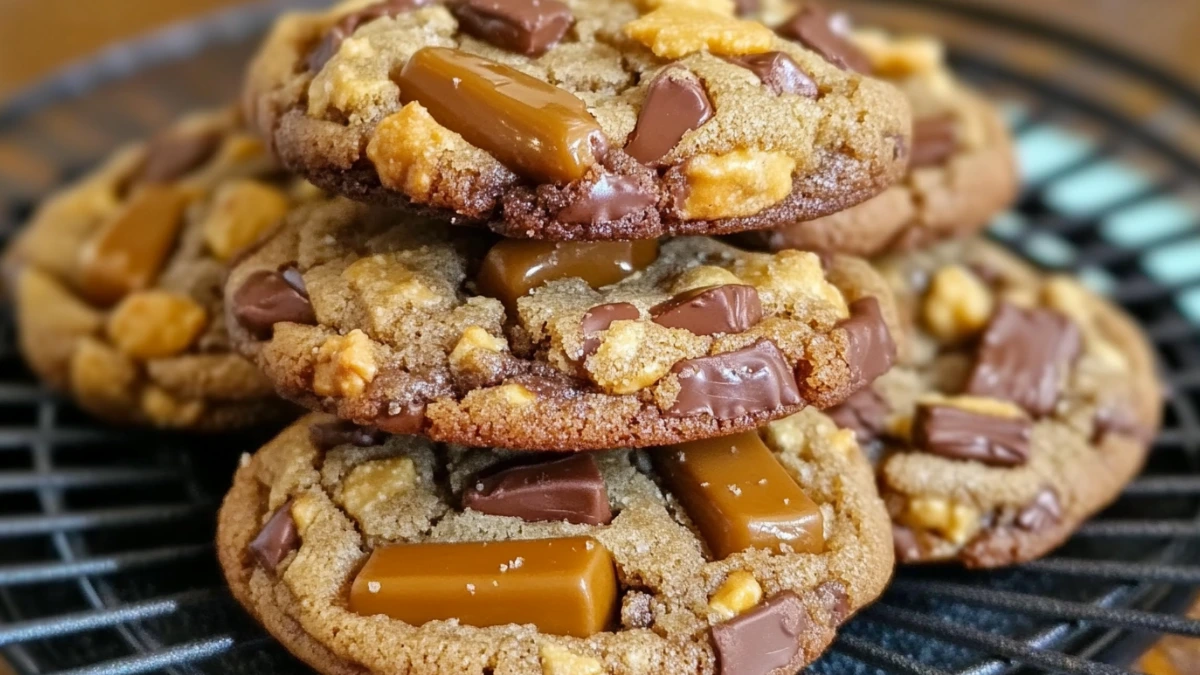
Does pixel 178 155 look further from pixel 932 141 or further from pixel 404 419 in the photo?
pixel 932 141

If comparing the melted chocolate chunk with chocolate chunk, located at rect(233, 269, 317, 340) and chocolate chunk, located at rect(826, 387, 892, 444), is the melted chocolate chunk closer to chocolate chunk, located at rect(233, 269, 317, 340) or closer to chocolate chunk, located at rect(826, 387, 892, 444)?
chocolate chunk, located at rect(233, 269, 317, 340)

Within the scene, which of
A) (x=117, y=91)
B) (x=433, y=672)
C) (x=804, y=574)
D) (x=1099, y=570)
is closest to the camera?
(x=433, y=672)

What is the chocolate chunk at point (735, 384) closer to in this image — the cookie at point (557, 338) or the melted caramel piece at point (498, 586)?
the cookie at point (557, 338)

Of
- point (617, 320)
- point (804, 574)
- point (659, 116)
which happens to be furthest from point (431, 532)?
point (659, 116)

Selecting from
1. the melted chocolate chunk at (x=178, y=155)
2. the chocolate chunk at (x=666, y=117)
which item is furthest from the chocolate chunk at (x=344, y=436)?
the melted chocolate chunk at (x=178, y=155)

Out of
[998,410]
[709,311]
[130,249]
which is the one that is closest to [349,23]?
[709,311]

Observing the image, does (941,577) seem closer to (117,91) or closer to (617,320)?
(617,320)

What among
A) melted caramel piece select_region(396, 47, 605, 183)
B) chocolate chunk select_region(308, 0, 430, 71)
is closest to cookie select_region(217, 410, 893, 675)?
melted caramel piece select_region(396, 47, 605, 183)
